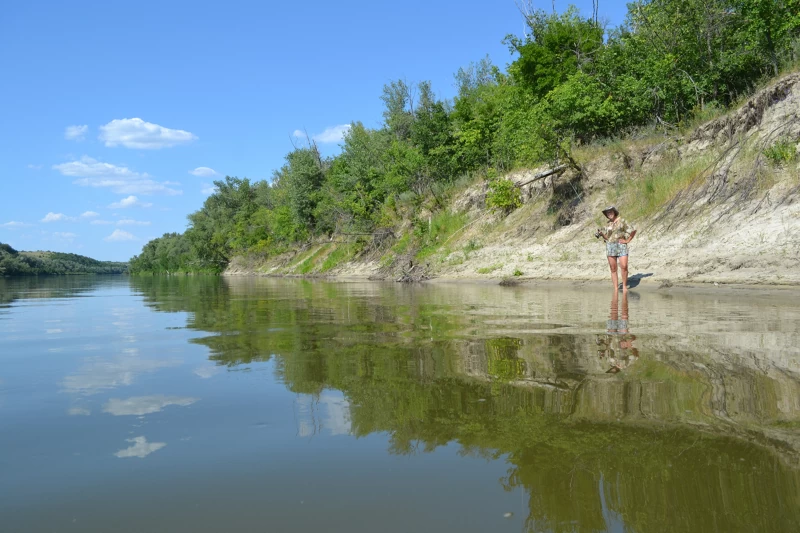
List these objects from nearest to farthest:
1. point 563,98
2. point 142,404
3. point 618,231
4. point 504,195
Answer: point 142,404 < point 618,231 < point 563,98 < point 504,195

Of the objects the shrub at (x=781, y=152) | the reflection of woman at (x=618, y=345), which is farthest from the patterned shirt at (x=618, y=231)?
the reflection of woman at (x=618, y=345)

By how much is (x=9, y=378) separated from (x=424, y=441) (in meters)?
3.73

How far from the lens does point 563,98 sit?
67.6 feet

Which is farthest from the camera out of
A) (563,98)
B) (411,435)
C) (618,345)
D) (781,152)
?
(563,98)

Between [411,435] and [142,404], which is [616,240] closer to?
[411,435]

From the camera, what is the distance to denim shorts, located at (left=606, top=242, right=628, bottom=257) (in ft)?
40.7

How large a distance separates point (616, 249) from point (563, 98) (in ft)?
33.0

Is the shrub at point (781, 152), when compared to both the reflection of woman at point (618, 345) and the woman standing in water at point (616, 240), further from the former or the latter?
the reflection of woman at point (618, 345)

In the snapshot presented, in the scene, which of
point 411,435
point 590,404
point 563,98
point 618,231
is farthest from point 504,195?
point 411,435

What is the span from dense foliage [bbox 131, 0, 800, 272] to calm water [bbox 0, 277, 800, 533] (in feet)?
52.0

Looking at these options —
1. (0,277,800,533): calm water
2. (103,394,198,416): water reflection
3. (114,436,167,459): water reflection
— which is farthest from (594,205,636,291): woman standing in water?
(114,436,167,459): water reflection

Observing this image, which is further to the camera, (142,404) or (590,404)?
(142,404)

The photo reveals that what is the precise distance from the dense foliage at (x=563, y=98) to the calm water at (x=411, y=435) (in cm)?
1585

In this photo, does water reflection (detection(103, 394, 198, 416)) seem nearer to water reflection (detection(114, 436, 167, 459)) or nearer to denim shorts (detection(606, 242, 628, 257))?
water reflection (detection(114, 436, 167, 459))
